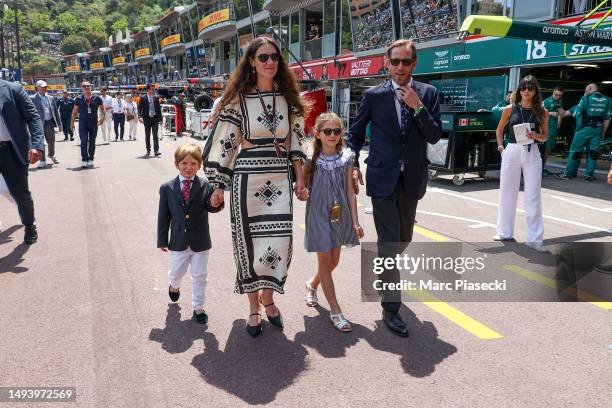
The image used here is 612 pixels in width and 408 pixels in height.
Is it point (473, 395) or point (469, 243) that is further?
point (469, 243)

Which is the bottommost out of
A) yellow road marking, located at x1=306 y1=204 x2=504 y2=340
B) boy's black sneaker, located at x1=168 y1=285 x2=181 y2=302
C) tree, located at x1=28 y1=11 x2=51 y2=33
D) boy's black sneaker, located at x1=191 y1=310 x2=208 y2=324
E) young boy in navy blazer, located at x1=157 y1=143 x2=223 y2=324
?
yellow road marking, located at x1=306 y1=204 x2=504 y2=340

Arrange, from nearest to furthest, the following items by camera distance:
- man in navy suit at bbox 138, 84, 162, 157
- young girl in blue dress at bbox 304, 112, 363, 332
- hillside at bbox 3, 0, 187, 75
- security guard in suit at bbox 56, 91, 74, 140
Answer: young girl in blue dress at bbox 304, 112, 363, 332 < man in navy suit at bbox 138, 84, 162, 157 < security guard in suit at bbox 56, 91, 74, 140 < hillside at bbox 3, 0, 187, 75

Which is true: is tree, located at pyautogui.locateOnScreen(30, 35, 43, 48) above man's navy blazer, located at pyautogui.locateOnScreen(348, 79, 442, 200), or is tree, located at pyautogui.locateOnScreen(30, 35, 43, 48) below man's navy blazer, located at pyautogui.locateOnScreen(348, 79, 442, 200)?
above

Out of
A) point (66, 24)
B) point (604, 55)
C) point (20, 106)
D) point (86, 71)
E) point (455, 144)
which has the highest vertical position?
point (66, 24)

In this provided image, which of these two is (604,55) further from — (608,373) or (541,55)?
(608,373)

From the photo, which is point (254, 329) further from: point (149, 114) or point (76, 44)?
point (76, 44)

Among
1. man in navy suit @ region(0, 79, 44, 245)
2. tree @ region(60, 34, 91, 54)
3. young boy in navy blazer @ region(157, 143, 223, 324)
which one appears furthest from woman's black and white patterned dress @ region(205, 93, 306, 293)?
tree @ region(60, 34, 91, 54)

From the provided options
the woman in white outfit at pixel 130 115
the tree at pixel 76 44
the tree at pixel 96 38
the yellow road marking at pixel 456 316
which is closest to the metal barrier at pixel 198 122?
the woman in white outfit at pixel 130 115

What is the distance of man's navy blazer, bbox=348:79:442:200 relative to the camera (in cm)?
359

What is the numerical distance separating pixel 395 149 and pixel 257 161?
0.98m

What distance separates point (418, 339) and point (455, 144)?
701cm

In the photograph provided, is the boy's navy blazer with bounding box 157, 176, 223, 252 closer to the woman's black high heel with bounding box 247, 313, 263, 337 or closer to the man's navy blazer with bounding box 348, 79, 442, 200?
the woman's black high heel with bounding box 247, 313, 263, 337

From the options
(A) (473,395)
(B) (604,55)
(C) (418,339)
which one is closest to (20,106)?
(C) (418,339)

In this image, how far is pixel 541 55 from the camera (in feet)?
43.8
